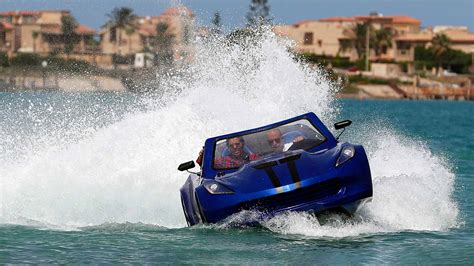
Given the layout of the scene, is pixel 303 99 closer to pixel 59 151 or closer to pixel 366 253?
pixel 59 151

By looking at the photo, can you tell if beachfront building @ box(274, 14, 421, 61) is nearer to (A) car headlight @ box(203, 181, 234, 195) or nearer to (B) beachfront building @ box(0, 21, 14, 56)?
(B) beachfront building @ box(0, 21, 14, 56)

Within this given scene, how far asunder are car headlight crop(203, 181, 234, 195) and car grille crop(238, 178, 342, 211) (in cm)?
26

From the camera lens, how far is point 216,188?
14.4 m

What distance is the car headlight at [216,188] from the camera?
14295 millimetres

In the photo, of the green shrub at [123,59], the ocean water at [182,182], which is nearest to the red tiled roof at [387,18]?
the green shrub at [123,59]

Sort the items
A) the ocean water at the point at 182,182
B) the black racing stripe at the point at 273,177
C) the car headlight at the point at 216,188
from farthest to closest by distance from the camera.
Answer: the car headlight at the point at 216,188 → the black racing stripe at the point at 273,177 → the ocean water at the point at 182,182

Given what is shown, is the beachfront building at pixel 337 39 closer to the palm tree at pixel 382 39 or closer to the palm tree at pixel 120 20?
the palm tree at pixel 382 39

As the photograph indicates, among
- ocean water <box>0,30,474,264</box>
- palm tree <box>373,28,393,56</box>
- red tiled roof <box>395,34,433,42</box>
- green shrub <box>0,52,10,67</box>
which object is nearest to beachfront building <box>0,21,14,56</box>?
green shrub <box>0,52,10,67</box>

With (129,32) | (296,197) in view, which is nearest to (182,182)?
(296,197)

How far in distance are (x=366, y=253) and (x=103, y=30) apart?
198ft

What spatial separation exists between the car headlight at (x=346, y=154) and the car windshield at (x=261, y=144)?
2.52 ft

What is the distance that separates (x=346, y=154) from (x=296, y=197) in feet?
2.90

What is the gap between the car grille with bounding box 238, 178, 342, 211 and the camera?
1406 cm

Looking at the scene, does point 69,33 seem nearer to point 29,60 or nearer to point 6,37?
point 29,60
